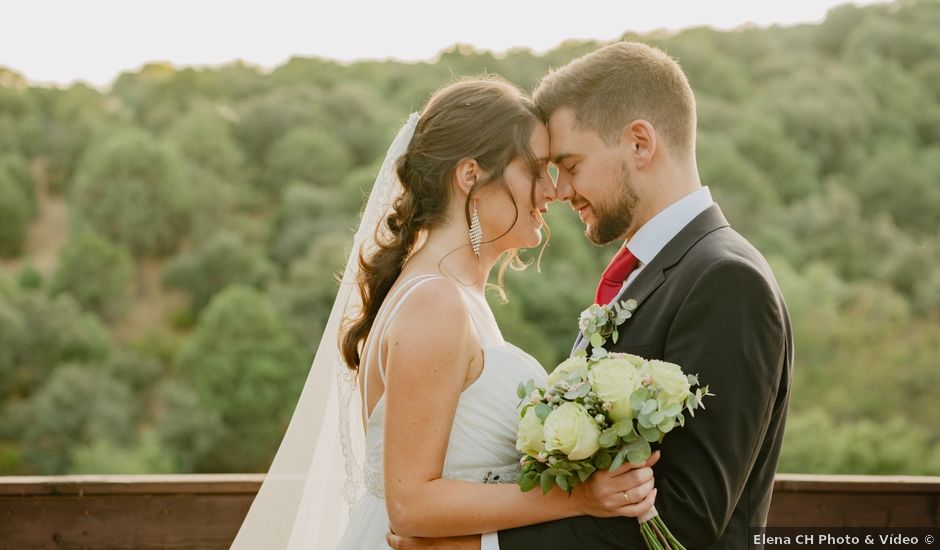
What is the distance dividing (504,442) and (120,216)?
115 feet

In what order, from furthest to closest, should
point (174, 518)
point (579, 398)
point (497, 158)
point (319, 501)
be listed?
point (174, 518) → point (319, 501) → point (497, 158) → point (579, 398)

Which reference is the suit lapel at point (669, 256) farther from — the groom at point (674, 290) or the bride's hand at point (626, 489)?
the bride's hand at point (626, 489)

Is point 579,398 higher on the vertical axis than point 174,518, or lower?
higher

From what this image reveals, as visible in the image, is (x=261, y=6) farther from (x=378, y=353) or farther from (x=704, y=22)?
(x=378, y=353)

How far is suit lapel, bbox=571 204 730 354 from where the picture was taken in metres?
2.46

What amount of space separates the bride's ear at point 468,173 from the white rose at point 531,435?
0.82 metres

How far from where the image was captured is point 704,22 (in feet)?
159

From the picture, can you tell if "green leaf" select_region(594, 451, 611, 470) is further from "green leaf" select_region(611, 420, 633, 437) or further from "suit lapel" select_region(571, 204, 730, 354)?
"suit lapel" select_region(571, 204, 730, 354)

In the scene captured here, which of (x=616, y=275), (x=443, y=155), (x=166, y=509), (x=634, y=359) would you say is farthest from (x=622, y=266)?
(x=166, y=509)

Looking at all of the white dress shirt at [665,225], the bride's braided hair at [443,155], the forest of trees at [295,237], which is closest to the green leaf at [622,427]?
the white dress shirt at [665,225]

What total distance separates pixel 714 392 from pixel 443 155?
1032 mm

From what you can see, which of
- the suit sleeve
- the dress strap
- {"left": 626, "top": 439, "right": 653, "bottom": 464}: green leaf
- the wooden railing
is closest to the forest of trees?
the wooden railing

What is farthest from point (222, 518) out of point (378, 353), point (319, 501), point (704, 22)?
point (704, 22)

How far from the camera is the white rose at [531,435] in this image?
2037mm
